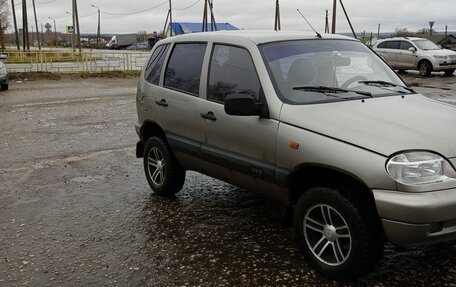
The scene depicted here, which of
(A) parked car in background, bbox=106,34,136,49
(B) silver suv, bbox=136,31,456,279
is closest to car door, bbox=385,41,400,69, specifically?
(B) silver suv, bbox=136,31,456,279

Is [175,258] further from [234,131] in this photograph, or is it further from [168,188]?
[168,188]

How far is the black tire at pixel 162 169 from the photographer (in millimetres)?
5238

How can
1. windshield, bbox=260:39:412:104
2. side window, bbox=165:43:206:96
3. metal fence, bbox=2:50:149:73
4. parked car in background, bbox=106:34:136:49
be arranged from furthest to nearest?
parked car in background, bbox=106:34:136:49 → metal fence, bbox=2:50:149:73 → side window, bbox=165:43:206:96 → windshield, bbox=260:39:412:104

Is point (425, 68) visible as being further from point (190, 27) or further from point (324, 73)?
point (190, 27)

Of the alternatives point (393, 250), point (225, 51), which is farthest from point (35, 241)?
point (393, 250)

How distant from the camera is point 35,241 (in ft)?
14.1

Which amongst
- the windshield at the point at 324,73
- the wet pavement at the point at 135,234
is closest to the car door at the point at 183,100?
the wet pavement at the point at 135,234

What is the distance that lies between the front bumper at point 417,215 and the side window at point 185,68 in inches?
88.8

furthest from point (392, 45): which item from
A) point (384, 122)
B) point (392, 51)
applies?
point (384, 122)

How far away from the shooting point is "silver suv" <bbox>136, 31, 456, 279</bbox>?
304 cm

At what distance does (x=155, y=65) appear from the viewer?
5.59 meters

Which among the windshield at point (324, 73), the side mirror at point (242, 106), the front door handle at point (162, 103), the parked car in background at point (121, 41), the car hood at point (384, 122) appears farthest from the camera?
the parked car in background at point (121, 41)

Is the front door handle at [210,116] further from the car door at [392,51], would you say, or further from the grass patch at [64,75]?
the car door at [392,51]

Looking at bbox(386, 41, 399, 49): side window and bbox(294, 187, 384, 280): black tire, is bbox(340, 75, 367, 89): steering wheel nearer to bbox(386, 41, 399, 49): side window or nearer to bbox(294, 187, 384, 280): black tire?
bbox(294, 187, 384, 280): black tire
